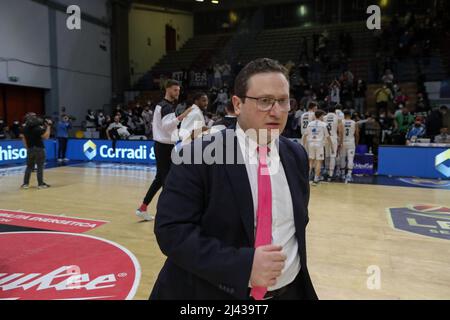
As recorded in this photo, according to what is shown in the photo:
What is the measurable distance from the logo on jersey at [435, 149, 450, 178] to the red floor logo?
8286mm

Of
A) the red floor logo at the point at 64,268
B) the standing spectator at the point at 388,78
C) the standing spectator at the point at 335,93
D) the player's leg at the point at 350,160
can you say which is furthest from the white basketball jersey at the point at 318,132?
the standing spectator at the point at 388,78

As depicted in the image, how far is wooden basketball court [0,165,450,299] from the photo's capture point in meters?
3.37

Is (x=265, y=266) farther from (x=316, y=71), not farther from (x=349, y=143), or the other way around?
(x=316, y=71)

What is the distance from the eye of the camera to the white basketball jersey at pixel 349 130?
9.30m

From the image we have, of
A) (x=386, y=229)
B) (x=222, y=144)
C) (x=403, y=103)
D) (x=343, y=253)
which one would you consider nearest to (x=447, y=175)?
(x=403, y=103)

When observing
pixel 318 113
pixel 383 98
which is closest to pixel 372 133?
pixel 383 98

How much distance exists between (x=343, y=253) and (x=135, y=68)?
20.1 metres

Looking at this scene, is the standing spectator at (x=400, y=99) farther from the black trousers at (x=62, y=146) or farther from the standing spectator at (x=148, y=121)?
the black trousers at (x=62, y=146)

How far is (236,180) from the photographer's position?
1.28 m

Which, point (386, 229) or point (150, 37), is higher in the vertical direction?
point (150, 37)

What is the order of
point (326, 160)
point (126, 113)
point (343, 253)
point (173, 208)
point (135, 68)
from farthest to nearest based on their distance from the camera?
point (135, 68) → point (126, 113) → point (326, 160) → point (343, 253) → point (173, 208)

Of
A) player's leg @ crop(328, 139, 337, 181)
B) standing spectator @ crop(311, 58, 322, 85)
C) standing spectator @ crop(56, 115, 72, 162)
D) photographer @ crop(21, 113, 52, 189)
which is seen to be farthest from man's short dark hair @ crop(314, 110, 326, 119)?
standing spectator @ crop(56, 115, 72, 162)

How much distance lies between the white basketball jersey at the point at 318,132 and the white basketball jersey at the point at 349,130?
75 centimetres
